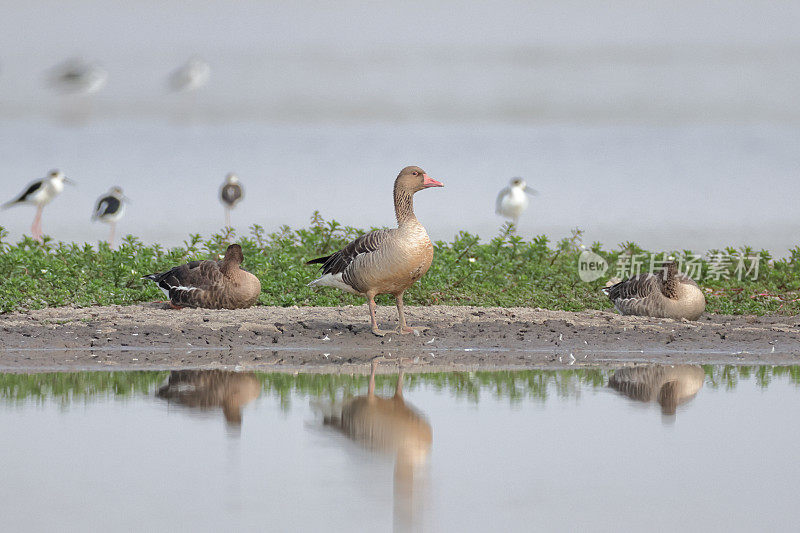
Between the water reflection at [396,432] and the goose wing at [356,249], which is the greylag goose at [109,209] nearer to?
the goose wing at [356,249]

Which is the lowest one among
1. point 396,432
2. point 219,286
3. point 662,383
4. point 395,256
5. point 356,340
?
point 396,432

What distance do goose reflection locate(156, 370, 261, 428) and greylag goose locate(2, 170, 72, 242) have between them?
60.6ft

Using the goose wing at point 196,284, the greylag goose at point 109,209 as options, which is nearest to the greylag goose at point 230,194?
the greylag goose at point 109,209

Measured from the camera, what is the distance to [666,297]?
14.5m

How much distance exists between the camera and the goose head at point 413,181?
1255 centimetres

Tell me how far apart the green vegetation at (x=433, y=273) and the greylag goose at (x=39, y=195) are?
290 inches

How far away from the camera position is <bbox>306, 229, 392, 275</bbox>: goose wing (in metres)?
12.2

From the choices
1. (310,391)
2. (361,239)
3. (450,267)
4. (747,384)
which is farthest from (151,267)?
(747,384)

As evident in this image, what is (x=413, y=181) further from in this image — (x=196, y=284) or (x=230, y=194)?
(x=230, y=194)

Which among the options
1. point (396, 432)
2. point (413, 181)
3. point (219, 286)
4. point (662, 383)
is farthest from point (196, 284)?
point (396, 432)

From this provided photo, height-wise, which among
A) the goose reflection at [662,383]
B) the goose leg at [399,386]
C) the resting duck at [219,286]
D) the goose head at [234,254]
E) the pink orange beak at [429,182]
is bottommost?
the goose leg at [399,386]

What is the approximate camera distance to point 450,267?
18000 millimetres

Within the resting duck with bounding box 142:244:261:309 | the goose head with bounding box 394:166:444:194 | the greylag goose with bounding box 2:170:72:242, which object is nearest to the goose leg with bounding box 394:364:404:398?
the goose head with bounding box 394:166:444:194

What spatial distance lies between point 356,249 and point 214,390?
4433 millimetres
